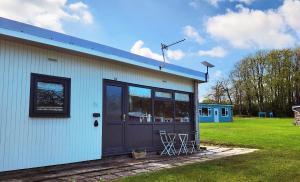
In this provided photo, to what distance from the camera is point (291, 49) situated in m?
40.2

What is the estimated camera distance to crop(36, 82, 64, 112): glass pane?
245 inches

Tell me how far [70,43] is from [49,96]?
46.0 inches

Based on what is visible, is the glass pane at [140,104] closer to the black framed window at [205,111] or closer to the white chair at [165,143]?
the white chair at [165,143]

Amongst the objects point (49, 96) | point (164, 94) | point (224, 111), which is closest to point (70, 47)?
point (49, 96)

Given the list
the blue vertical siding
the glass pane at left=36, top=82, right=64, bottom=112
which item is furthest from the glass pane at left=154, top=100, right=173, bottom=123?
the glass pane at left=36, top=82, right=64, bottom=112

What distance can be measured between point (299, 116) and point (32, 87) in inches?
929

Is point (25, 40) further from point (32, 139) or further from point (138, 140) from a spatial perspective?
point (138, 140)

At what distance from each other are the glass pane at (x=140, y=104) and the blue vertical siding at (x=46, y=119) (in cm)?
67

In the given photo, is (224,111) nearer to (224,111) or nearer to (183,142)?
(224,111)

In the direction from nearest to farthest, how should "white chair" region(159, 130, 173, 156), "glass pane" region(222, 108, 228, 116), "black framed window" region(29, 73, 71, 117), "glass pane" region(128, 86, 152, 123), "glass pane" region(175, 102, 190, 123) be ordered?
1. "black framed window" region(29, 73, 71, 117)
2. "glass pane" region(128, 86, 152, 123)
3. "white chair" region(159, 130, 173, 156)
4. "glass pane" region(175, 102, 190, 123)
5. "glass pane" region(222, 108, 228, 116)

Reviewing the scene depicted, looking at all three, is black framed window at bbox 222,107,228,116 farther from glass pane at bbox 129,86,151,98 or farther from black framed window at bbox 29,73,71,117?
black framed window at bbox 29,73,71,117

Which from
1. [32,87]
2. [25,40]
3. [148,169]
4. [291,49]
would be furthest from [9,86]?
[291,49]

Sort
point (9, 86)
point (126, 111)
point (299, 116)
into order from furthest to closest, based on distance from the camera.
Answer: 1. point (299, 116)
2. point (126, 111)
3. point (9, 86)

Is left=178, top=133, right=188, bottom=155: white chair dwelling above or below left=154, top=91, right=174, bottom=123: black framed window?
below
